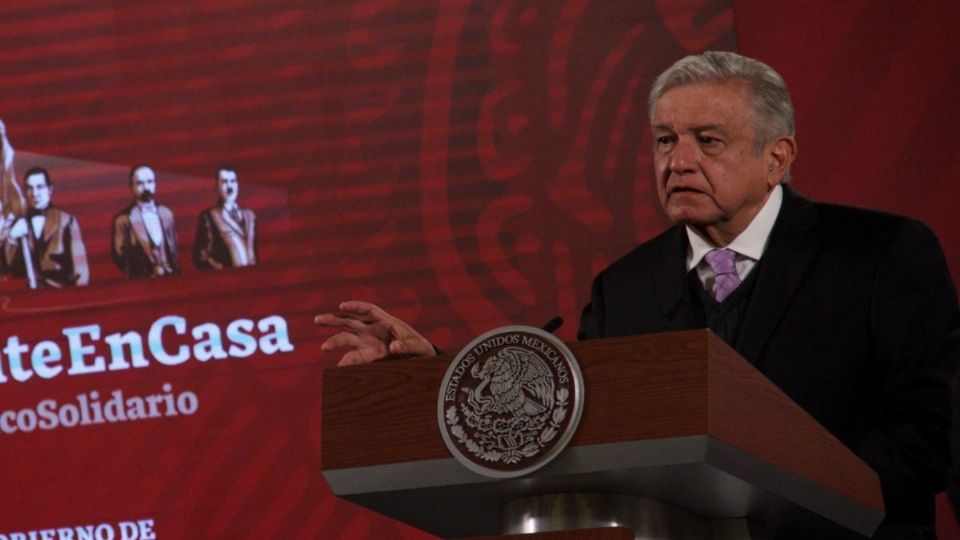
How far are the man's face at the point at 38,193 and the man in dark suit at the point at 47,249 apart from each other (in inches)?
0.5

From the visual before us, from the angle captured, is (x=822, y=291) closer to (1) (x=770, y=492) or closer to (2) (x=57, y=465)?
(1) (x=770, y=492)

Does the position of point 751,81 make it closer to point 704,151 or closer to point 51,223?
point 704,151

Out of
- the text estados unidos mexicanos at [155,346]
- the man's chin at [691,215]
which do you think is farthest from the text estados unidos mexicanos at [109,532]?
the man's chin at [691,215]

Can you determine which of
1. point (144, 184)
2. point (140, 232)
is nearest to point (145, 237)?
point (140, 232)

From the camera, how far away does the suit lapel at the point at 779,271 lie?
6.68 feet

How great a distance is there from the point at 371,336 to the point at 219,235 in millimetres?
1906

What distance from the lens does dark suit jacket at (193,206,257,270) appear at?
11.9 ft

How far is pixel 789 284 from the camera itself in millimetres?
2086

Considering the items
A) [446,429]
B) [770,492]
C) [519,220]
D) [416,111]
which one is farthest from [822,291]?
[416,111]

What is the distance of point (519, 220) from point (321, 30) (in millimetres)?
703

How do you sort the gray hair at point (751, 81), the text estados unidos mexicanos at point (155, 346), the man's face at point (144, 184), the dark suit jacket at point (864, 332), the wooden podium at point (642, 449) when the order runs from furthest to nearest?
1. the man's face at point (144, 184)
2. the text estados unidos mexicanos at point (155, 346)
3. the gray hair at point (751, 81)
4. the dark suit jacket at point (864, 332)
5. the wooden podium at point (642, 449)

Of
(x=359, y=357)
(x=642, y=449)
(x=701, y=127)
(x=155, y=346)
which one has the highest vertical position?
(x=155, y=346)

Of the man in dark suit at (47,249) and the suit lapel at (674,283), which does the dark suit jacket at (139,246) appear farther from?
the suit lapel at (674,283)

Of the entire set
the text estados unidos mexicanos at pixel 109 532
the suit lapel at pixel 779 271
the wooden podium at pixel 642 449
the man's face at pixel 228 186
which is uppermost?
the man's face at pixel 228 186
